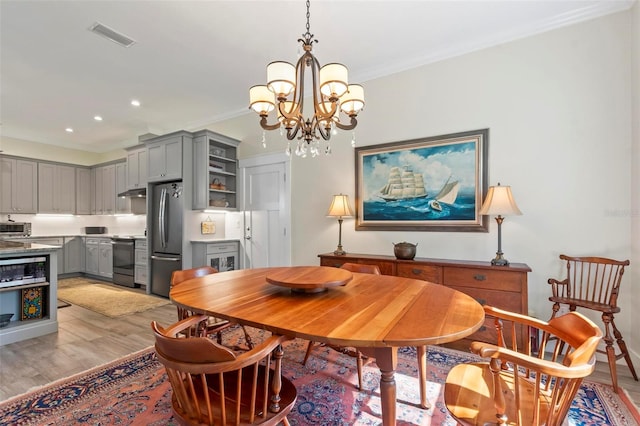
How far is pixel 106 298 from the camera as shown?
475cm

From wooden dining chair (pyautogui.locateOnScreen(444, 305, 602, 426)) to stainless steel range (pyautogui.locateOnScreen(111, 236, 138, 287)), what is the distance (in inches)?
228

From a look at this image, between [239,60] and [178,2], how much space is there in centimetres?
98

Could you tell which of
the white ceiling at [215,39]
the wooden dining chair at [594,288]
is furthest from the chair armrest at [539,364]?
the white ceiling at [215,39]

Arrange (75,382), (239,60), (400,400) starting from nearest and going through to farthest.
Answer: (400,400) → (75,382) → (239,60)

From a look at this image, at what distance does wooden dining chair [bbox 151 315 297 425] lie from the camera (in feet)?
3.37

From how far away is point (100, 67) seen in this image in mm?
3590

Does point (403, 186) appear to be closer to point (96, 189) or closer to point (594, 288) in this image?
point (594, 288)

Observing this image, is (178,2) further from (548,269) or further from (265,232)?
(548,269)

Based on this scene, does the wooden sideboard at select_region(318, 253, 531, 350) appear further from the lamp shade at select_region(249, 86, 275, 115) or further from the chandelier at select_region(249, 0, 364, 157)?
the lamp shade at select_region(249, 86, 275, 115)

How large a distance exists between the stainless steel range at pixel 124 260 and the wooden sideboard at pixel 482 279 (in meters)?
4.80

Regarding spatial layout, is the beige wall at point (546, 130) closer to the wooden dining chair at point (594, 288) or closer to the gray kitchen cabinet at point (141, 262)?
the wooden dining chair at point (594, 288)

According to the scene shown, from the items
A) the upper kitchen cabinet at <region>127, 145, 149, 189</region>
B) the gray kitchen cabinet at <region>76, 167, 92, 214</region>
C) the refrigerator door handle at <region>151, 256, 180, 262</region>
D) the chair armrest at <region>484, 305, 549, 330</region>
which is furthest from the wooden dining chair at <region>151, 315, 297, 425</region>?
the gray kitchen cabinet at <region>76, 167, 92, 214</region>

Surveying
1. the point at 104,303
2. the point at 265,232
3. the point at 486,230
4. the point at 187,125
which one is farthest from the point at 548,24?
the point at 104,303

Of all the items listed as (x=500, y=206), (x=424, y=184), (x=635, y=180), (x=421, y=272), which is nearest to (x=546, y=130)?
(x=635, y=180)
